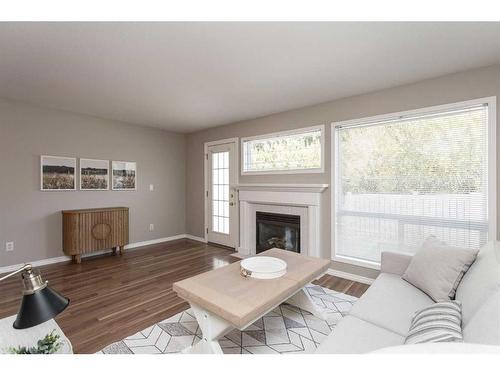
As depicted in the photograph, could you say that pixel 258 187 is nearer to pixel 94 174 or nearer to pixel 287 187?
pixel 287 187

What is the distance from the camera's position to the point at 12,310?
7.44 ft

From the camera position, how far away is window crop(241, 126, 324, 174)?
3.44m

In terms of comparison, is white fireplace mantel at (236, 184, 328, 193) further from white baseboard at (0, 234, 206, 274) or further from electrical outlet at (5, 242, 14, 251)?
electrical outlet at (5, 242, 14, 251)

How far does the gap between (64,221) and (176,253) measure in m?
1.76

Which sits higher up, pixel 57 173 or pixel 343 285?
pixel 57 173

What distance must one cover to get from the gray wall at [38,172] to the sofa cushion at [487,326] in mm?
4726

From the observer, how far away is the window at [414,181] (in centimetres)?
232

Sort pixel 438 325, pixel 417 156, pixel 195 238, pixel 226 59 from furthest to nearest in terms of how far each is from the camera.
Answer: pixel 195 238 < pixel 417 156 < pixel 226 59 < pixel 438 325

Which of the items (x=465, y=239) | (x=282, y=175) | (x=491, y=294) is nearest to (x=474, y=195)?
(x=465, y=239)

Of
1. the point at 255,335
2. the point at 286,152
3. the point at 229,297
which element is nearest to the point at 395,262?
the point at 255,335

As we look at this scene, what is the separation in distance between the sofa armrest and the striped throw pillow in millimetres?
855

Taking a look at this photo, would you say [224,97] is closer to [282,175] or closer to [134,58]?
[134,58]

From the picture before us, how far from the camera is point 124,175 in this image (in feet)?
14.6

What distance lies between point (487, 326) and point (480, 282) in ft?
1.88
